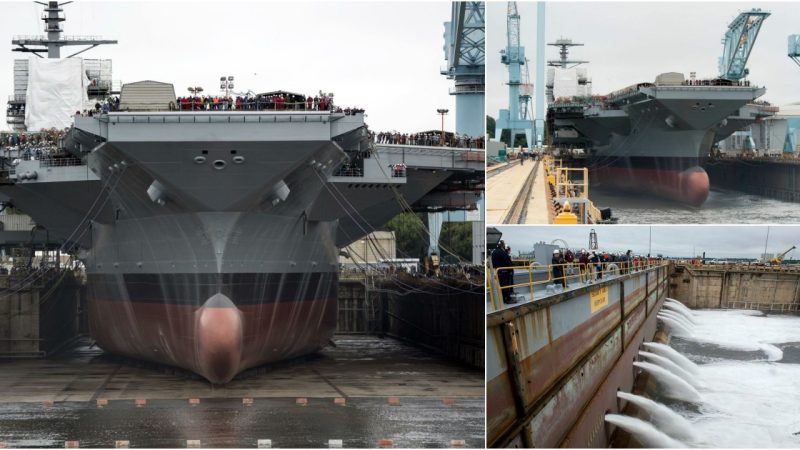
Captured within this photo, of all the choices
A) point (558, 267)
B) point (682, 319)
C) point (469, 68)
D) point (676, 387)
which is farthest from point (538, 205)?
point (469, 68)

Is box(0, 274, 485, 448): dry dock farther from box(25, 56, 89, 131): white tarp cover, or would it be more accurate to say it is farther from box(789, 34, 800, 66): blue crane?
box(789, 34, 800, 66): blue crane

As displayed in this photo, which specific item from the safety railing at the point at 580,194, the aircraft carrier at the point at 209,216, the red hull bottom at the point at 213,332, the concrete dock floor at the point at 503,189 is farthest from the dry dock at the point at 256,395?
the safety railing at the point at 580,194

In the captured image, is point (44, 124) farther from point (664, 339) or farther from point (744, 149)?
point (744, 149)

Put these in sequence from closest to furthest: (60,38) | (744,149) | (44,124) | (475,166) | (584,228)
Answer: (584,228) < (744,149) < (475,166) < (44,124) < (60,38)

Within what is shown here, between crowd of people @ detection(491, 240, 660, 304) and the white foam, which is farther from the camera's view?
the white foam

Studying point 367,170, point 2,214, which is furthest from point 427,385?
point 2,214

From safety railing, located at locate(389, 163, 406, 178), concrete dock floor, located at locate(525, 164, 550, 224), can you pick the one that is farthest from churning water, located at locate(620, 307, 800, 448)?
safety railing, located at locate(389, 163, 406, 178)

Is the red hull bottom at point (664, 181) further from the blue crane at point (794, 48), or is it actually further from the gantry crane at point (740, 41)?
the blue crane at point (794, 48)
